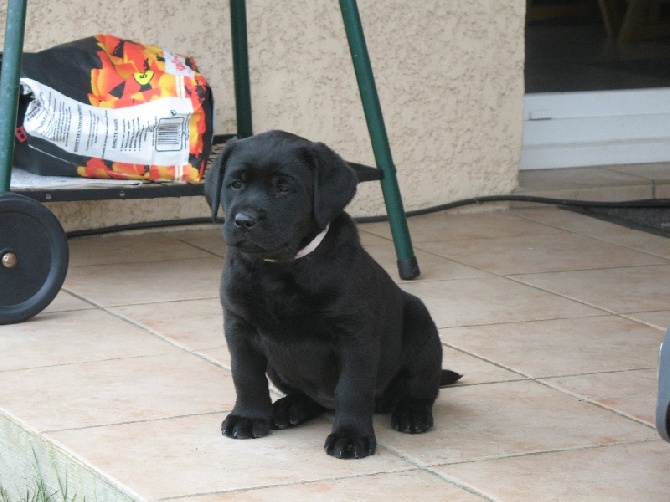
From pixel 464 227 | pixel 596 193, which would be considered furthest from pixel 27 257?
pixel 596 193

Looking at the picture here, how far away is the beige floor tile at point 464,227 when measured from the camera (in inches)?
194

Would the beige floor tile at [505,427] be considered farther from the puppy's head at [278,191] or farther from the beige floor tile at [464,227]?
the beige floor tile at [464,227]

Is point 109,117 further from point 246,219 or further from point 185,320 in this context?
point 246,219

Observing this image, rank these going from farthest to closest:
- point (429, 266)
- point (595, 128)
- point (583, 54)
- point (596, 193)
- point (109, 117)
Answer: point (583, 54) < point (595, 128) < point (596, 193) < point (429, 266) < point (109, 117)

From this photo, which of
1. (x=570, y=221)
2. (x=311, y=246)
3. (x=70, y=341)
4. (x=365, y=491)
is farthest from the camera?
(x=570, y=221)

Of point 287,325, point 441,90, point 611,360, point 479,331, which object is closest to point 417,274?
point 479,331

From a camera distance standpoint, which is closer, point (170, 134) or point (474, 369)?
point (474, 369)

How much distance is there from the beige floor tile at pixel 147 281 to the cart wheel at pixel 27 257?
280 mm

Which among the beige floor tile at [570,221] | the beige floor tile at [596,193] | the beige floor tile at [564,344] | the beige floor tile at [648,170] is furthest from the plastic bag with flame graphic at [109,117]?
the beige floor tile at [648,170]

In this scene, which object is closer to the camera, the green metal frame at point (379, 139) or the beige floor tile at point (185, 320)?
the beige floor tile at point (185, 320)

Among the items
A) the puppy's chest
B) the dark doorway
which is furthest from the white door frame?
the puppy's chest

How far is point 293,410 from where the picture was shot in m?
2.79

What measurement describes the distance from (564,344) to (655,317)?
457mm

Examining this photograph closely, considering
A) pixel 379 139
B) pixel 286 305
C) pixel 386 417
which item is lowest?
pixel 386 417
